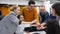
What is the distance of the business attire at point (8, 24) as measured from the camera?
2.38 meters

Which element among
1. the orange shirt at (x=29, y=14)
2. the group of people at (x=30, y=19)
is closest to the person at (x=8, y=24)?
the group of people at (x=30, y=19)

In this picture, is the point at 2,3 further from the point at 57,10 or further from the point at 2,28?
the point at 57,10

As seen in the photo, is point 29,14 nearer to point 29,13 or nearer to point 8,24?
point 29,13

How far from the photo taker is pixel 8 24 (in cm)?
240

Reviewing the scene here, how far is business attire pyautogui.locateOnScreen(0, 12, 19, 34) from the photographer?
7.80ft

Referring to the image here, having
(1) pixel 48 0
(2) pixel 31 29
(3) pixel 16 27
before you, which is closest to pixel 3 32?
(3) pixel 16 27

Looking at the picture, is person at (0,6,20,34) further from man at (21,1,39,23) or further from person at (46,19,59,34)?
man at (21,1,39,23)

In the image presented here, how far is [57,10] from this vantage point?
1.66 metres

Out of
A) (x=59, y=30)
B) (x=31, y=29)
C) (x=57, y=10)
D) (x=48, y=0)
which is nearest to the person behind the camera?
(x=59, y=30)

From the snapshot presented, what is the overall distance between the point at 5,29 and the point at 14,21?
0.18 meters

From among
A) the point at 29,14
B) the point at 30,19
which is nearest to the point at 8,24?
the point at 30,19

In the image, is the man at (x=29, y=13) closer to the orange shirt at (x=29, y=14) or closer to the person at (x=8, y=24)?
the orange shirt at (x=29, y=14)

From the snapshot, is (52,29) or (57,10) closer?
(52,29)

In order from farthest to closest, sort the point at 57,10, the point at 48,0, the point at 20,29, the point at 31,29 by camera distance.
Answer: the point at 48,0
the point at 31,29
the point at 20,29
the point at 57,10
